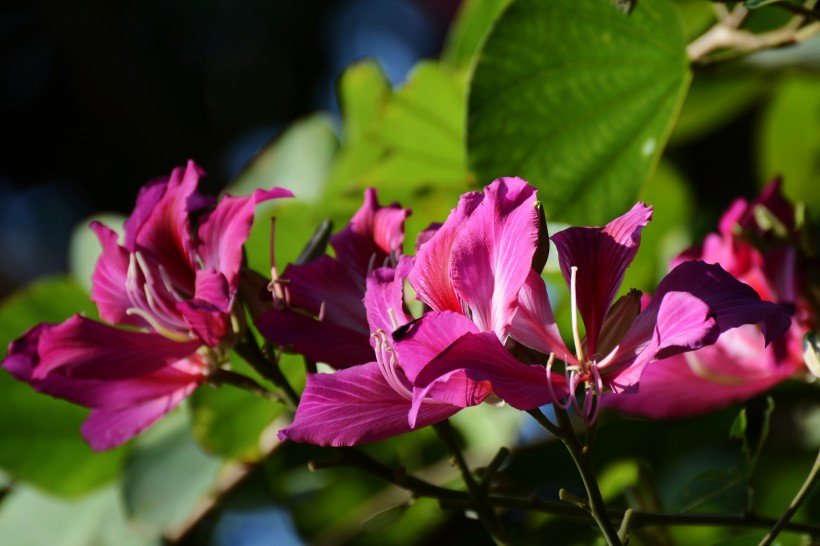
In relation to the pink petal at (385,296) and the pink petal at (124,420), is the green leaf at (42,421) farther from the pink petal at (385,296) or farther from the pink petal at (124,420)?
the pink petal at (385,296)

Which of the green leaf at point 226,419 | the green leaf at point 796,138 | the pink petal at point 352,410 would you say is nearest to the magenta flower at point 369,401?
the pink petal at point 352,410

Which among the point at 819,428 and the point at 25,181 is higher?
the point at 819,428

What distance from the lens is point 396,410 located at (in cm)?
62

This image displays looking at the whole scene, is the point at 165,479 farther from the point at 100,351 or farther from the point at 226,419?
the point at 100,351

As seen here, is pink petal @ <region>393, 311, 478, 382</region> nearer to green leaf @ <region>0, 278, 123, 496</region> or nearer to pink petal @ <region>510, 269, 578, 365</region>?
pink petal @ <region>510, 269, 578, 365</region>

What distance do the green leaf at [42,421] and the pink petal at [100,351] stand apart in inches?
19.5

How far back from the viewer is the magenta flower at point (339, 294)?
69cm

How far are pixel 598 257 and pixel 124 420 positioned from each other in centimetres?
38

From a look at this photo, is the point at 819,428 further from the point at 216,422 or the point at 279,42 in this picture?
the point at 279,42

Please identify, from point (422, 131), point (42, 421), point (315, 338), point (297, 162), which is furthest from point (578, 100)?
point (42, 421)

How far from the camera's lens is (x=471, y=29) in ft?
4.07

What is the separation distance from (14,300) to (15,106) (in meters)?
1.87

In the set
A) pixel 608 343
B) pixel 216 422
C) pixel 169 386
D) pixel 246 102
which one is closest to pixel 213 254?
pixel 169 386

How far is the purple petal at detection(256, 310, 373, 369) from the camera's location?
2.24 feet
